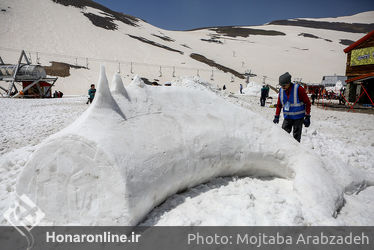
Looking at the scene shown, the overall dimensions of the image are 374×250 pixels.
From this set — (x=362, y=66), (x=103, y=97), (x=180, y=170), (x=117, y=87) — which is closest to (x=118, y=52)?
(x=362, y=66)

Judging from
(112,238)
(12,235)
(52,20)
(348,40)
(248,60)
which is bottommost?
(12,235)

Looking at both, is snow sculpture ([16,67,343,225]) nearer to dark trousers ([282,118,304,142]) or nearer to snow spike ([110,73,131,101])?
snow spike ([110,73,131,101])

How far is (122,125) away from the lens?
2117 mm

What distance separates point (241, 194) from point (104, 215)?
149cm

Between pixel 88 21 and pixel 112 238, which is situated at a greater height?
pixel 88 21

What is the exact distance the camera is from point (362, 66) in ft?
54.8

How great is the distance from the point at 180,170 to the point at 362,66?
66.8 ft

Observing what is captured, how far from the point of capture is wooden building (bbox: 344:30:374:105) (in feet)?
52.9

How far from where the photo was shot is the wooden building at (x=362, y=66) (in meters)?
16.1

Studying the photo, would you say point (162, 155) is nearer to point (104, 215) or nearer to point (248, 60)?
point (104, 215)

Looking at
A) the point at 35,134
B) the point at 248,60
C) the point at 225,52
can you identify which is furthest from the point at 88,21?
the point at 35,134

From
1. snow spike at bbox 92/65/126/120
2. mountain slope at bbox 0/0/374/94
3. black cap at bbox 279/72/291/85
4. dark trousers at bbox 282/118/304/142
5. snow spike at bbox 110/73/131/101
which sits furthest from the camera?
mountain slope at bbox 0/0/374/94

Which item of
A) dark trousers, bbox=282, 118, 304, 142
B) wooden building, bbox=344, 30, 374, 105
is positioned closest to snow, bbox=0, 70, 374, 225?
dark trousers, bbox=282, 118, 304, 142

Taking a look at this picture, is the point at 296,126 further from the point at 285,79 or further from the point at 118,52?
the point at 118,52
